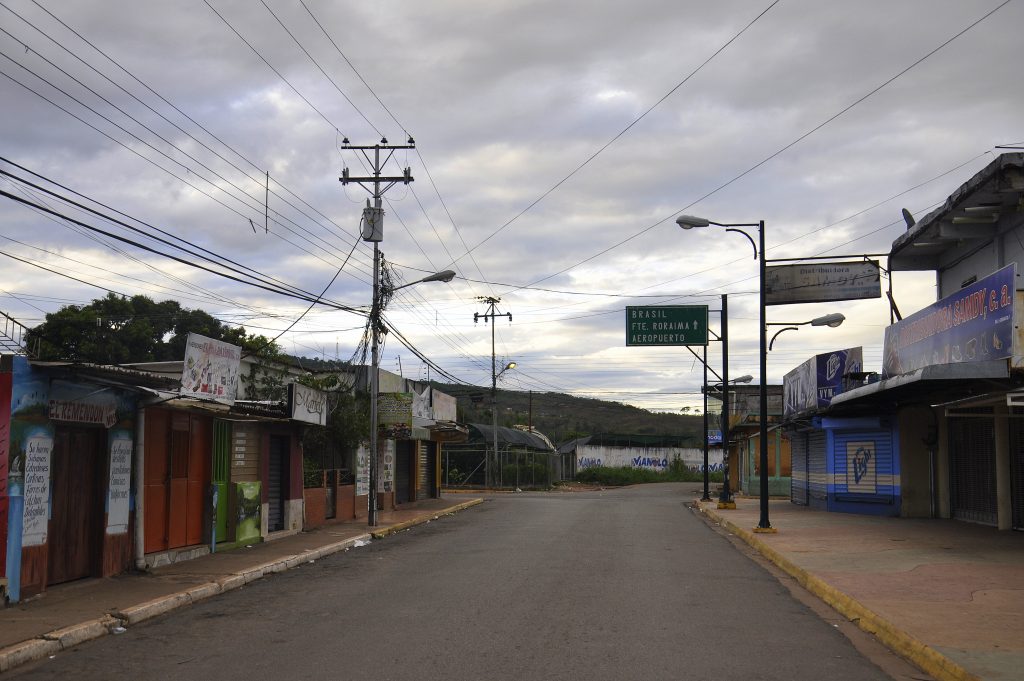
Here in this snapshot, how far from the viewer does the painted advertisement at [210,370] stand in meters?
14.7

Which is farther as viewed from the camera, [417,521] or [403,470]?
[403,470]

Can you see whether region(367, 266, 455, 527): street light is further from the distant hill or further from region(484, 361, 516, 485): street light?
the distant hill

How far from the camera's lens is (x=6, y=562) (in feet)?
35.8

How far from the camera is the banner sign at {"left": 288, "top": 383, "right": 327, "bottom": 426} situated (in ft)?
64.6

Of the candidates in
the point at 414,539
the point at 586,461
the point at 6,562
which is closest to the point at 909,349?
the point at 414,539

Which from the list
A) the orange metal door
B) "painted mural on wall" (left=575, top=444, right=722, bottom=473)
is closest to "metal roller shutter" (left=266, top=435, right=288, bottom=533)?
the orange metal door

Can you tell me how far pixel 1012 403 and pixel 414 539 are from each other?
1315 centimetres

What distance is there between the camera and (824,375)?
28.8 m

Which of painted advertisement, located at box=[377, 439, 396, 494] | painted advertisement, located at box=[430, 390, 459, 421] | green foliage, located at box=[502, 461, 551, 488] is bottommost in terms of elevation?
green foliage, located at box=[502, 461, 551, 488]

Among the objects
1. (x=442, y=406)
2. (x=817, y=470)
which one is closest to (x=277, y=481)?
(x=817, y=470)

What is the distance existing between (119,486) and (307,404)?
7088 mm

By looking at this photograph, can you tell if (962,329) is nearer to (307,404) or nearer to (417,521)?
(307,404)

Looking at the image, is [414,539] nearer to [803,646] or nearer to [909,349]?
[909,349]

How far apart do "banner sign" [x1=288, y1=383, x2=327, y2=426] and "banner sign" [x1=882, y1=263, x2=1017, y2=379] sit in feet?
42.6
